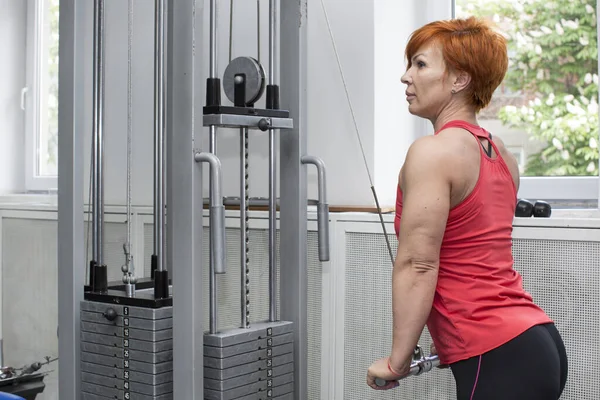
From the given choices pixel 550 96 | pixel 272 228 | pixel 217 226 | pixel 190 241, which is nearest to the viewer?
pixel 217 226

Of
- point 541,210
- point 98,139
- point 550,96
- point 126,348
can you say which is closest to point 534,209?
point 541,210

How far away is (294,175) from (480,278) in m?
0.86

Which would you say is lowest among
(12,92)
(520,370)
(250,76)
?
(520,370)

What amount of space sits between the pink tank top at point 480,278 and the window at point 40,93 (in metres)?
2.88

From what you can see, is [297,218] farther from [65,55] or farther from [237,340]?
[65,55]

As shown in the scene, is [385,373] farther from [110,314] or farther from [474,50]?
[110,314]

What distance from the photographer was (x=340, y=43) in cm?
236

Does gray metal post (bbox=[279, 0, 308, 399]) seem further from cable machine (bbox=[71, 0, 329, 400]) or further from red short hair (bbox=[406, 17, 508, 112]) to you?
red short hair (bbox=[406, 17, 508, 112])

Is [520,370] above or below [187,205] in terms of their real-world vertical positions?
below

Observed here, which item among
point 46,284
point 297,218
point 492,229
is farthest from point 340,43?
point 46,284

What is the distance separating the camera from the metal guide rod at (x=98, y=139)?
2.10m

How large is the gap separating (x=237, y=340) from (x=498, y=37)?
931 millimetres

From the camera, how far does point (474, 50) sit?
138 centimetres

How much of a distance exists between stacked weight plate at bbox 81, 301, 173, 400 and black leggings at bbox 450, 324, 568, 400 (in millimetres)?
824
